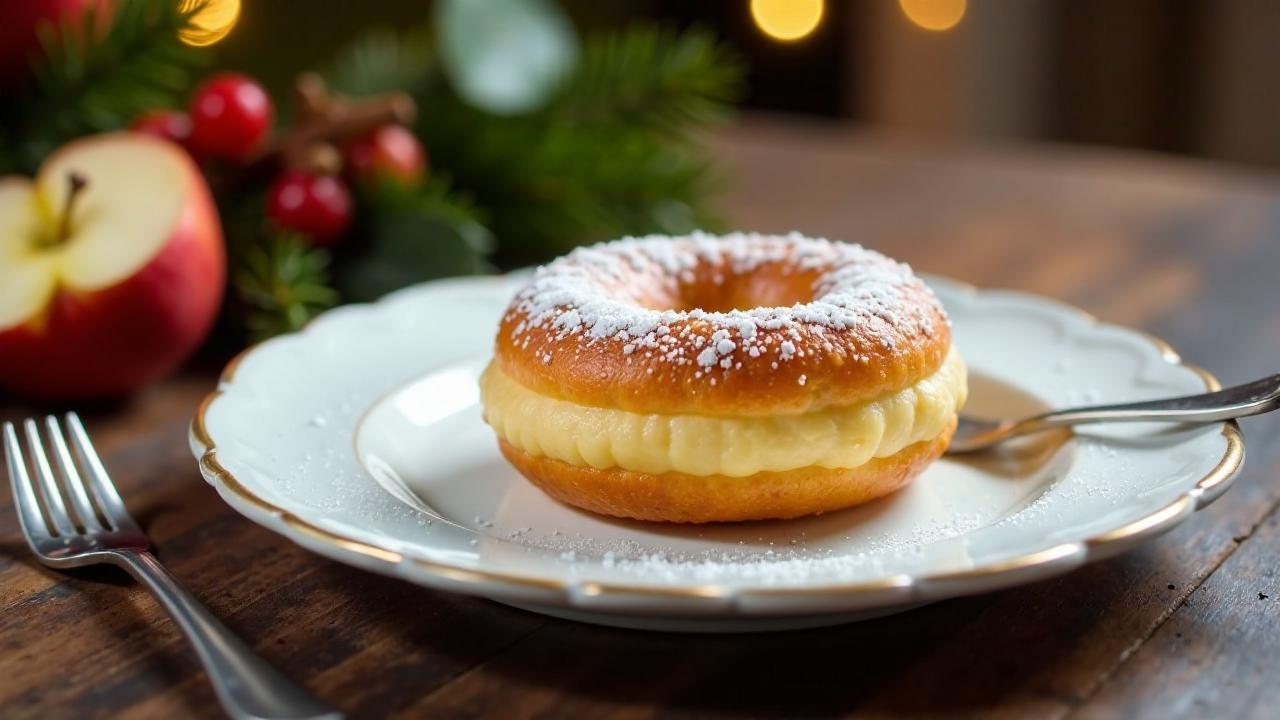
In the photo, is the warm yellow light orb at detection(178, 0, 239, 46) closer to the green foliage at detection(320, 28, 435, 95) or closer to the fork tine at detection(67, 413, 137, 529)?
the green foliage at detection(320, 28, 435, 95)

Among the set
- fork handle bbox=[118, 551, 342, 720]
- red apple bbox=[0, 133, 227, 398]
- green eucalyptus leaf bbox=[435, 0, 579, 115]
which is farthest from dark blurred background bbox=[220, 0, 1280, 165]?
fork handle bbox=[118, 551, 342, 720]

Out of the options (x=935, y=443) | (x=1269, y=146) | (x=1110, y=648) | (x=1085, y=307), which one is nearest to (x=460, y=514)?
(x=935, y=443)

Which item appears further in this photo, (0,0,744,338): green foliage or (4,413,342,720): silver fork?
(0,0,744,338): green foliage

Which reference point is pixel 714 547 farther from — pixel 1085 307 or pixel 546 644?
pixel 1085 307

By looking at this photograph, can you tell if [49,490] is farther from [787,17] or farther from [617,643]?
[787,17]

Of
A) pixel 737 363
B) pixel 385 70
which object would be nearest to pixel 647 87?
pixel 385 70
